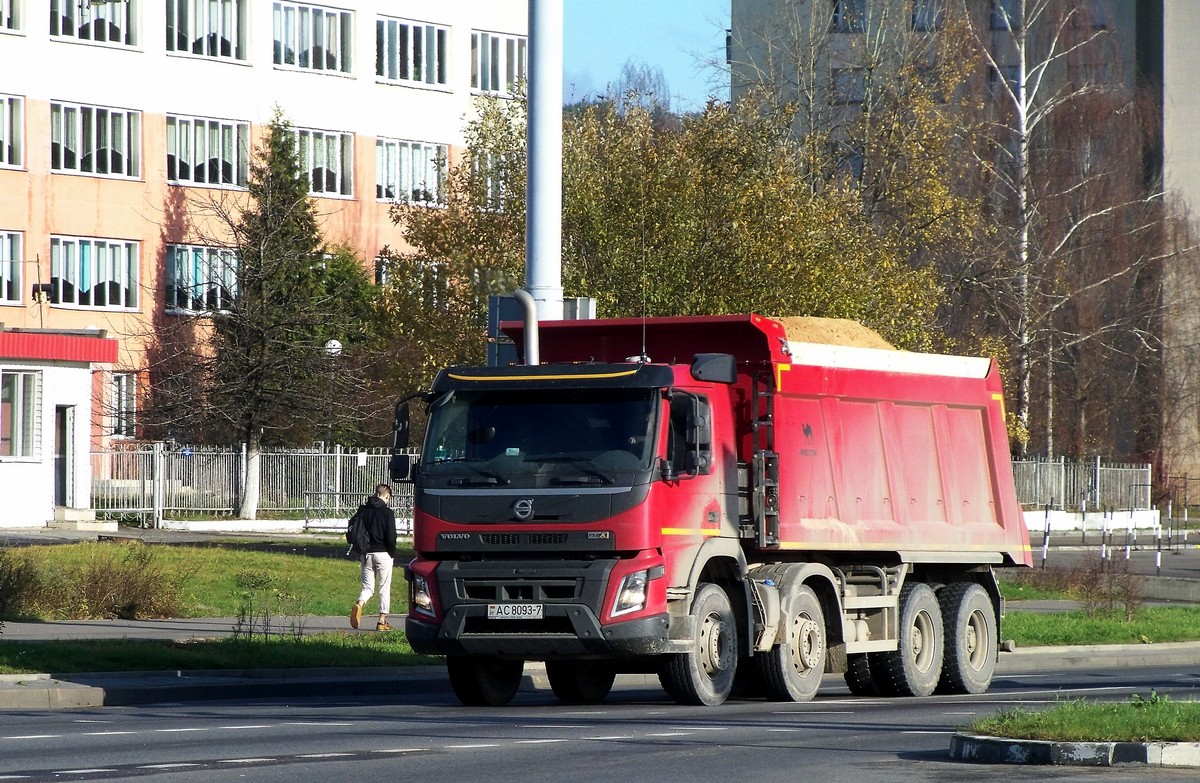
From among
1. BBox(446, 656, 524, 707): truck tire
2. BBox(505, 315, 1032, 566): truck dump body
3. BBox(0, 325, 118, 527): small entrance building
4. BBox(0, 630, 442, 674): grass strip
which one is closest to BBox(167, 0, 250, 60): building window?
BBox(0, 325, 118, 527): small entrance building

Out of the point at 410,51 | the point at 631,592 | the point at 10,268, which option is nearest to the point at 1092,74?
the point at 410,51

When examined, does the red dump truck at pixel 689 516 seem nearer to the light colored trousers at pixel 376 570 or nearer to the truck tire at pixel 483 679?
the truck tire at pixel 483 679

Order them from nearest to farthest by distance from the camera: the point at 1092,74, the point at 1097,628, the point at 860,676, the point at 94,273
→ the point at 860,676 < the point at 1097,628 < the point at 94,273 < the point at 1092,74

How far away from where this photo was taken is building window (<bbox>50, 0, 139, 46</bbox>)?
58.3 metres

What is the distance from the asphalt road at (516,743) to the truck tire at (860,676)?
0.66m

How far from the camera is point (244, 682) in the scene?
18250mm

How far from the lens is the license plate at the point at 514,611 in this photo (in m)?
15.6

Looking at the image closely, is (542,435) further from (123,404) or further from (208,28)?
(208,28)

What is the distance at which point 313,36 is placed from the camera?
64.1 m

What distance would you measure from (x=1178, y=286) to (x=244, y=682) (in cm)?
5546

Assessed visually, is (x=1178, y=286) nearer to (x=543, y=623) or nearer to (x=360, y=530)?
(x=360, y=530)

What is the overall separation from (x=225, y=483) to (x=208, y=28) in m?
19.6

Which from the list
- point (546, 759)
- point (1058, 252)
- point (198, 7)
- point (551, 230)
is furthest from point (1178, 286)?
point (546, 759)

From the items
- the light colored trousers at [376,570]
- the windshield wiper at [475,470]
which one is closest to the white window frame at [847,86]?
the light colored trousers at [376,570]
